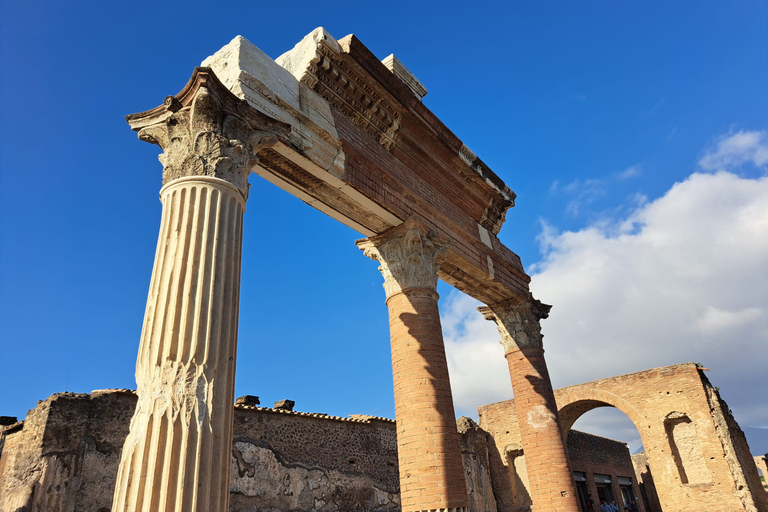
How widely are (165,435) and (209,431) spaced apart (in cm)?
29

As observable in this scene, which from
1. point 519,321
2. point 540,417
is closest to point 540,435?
point 540,417

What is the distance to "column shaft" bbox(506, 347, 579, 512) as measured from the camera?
337 inches

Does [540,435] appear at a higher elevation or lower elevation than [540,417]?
lower

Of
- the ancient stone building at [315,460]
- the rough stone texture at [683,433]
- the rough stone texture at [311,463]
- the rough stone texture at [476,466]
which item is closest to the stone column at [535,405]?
the ancient stone building at [315,460]

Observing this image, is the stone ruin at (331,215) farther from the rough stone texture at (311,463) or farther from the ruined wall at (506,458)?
the ruined wall at (506,458)

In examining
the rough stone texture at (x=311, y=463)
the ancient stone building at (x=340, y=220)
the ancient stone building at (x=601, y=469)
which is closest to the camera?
the ancient stone building at (x=340, y=220)

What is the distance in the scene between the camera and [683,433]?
19.3 meters

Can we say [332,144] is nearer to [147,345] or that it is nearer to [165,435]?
[147,345]

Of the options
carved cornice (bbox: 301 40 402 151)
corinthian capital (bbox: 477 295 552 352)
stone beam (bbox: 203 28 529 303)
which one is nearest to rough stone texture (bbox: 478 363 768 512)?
corinthian capital (bbox: 477 295 552 352)

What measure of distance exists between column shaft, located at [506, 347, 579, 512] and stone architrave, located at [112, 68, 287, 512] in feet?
21.8

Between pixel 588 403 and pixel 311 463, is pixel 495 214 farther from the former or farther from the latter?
pixel 588 403

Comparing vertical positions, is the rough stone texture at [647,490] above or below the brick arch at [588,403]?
below

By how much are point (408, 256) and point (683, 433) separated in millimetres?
17476

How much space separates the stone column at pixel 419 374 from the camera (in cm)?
602
